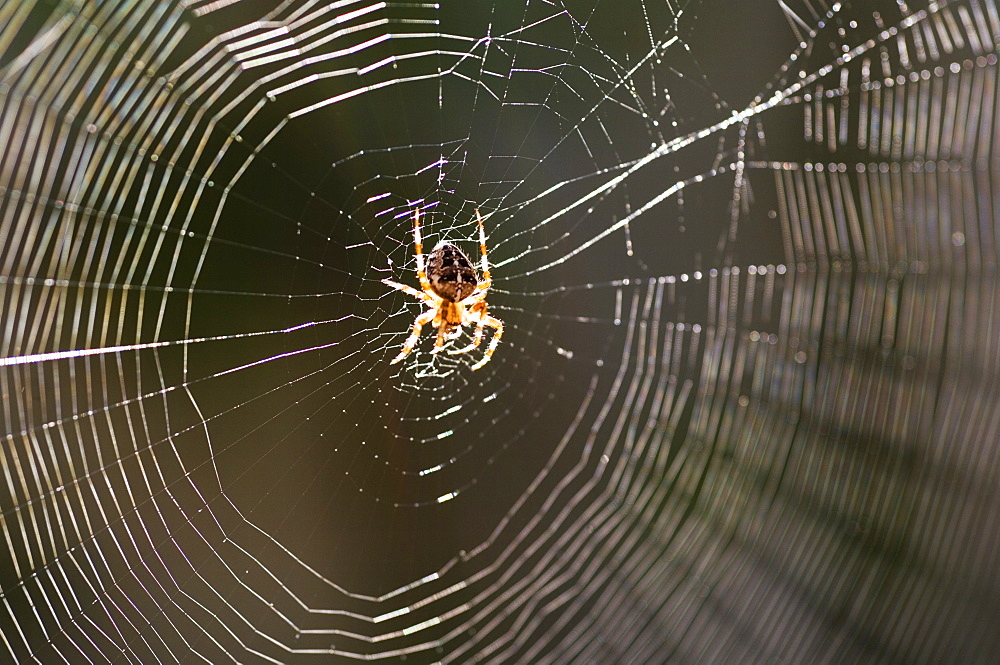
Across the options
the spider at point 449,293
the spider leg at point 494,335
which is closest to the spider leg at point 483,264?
the spider at point 449,293

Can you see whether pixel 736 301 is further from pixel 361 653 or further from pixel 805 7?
pixel 361 653

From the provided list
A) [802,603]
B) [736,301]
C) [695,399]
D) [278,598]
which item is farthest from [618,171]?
[278,598]

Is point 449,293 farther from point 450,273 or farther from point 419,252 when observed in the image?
point 419,252

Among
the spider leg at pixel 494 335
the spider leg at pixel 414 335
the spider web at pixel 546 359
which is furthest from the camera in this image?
the spider leg at pixel 494 335

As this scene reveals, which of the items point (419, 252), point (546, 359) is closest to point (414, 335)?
point (419, 252)

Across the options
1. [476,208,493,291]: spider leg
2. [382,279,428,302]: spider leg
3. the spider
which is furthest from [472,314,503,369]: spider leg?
[382,279,428,302]: spider leg

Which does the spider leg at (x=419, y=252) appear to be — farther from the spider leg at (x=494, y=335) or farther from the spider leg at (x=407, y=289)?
the spider leg at (x=494, y=335)
